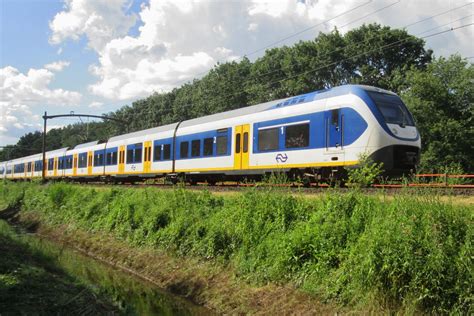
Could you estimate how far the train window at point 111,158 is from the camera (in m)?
30.2

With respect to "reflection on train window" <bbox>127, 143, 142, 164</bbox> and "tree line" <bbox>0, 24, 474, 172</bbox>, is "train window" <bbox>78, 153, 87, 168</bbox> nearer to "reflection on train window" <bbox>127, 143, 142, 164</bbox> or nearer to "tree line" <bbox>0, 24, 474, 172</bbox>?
"tree line" <bbox>0, 24, 474, 172</bbox>

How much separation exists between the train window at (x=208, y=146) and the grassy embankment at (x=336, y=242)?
4.86 metres

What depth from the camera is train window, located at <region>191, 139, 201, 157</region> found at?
20828mm

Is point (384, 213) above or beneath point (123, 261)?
above

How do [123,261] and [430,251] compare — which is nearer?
[430,251]

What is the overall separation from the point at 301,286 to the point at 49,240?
588 inches

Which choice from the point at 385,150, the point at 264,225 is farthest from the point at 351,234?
the point at 385,150

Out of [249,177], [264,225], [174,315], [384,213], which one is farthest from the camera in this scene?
[249,177]

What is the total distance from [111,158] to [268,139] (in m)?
17.3

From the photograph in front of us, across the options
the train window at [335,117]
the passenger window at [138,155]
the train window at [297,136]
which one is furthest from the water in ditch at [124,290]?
the passenger window at [138,155]

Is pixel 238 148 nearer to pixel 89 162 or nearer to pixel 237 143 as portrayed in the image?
pixel 237 143

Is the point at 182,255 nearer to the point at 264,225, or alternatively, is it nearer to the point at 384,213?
the point at 264,225

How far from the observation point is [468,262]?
6.12m

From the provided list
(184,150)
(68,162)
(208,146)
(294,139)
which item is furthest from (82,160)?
(294,139)
